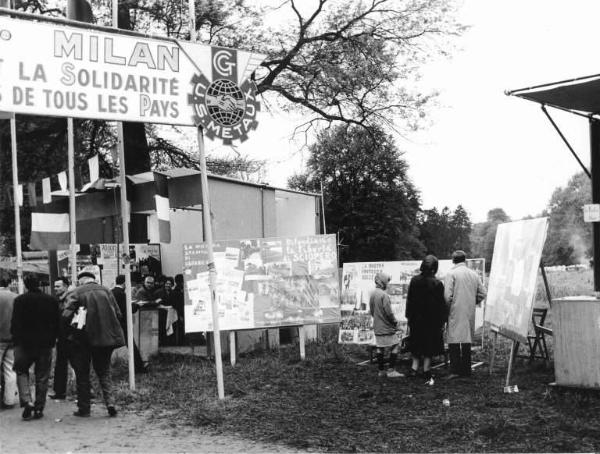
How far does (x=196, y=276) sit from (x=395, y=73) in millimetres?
10737

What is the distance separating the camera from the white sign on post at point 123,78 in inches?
297

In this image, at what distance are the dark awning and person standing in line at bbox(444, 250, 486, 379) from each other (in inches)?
101

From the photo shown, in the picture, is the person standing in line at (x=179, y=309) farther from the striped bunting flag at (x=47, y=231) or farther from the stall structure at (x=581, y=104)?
the stall structure at (x=581, y=104)

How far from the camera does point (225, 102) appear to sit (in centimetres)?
884

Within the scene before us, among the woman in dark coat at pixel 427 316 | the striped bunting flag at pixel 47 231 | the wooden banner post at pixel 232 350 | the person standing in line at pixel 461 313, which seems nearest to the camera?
the person standing in line at pixel 461 313

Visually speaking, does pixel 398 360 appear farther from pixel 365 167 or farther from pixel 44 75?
pixel 365 167

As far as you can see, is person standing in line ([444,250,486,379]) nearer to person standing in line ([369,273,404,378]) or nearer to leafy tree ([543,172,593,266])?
person standing in line ([369,273,404,378])

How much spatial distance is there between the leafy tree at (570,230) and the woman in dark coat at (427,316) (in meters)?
71.6

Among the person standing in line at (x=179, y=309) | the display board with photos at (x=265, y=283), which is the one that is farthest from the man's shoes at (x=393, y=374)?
the person standing in line at (x=179, y=309)

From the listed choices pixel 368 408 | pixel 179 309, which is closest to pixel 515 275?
pixel 368 408

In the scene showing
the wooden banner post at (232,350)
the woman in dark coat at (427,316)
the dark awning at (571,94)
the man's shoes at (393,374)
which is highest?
the dark awning at (571,94)

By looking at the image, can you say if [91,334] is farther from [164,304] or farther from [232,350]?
[164,304]

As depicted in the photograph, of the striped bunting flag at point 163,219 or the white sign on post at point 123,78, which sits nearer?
the white sign on post at point 123,78

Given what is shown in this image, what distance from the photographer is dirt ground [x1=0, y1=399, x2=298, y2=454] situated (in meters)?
6.41
